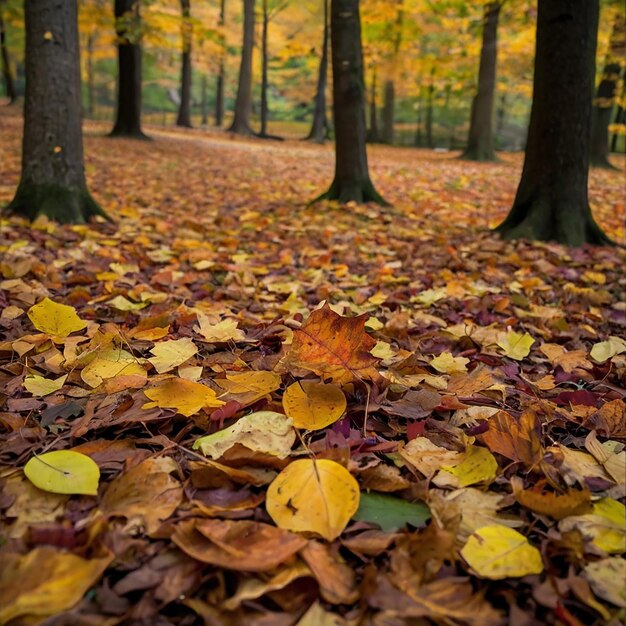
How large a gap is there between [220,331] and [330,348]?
2.22 ft

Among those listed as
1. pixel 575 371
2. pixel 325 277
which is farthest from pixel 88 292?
pixel 575 371

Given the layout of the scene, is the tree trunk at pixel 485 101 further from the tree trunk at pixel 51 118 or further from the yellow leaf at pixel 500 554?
the yellow leaf at pixel 500 554

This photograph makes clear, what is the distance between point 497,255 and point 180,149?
355 inches

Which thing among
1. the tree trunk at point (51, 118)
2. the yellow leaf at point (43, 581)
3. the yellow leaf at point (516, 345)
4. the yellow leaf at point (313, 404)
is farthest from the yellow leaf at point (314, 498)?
the tree trunk at point (51, 118)

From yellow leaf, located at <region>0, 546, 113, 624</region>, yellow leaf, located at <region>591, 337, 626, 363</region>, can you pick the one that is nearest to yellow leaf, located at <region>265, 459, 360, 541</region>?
yellow leaf, located at <region>0, 546, 113, 624</region>

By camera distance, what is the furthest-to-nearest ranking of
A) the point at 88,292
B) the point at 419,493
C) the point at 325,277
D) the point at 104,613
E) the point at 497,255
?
1. the point at 497,255
2. the point at 325,277
3. the point at 88,292
4. the point at 419,493
5. the point at 104,613

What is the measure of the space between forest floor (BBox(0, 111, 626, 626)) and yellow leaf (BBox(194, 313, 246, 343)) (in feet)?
0.03

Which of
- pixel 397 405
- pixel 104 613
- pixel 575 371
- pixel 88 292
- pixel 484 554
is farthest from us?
pixel 88 292

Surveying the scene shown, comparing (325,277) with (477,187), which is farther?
(477,187)

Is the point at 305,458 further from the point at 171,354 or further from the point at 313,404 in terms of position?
the point at 171,354

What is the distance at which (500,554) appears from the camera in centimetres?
93

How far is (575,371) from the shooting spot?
1.91m

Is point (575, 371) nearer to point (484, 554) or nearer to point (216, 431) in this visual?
point (484, 554)

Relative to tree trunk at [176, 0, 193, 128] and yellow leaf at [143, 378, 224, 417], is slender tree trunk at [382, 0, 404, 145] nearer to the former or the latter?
tree trunk at [176, 0, 193, 128]
